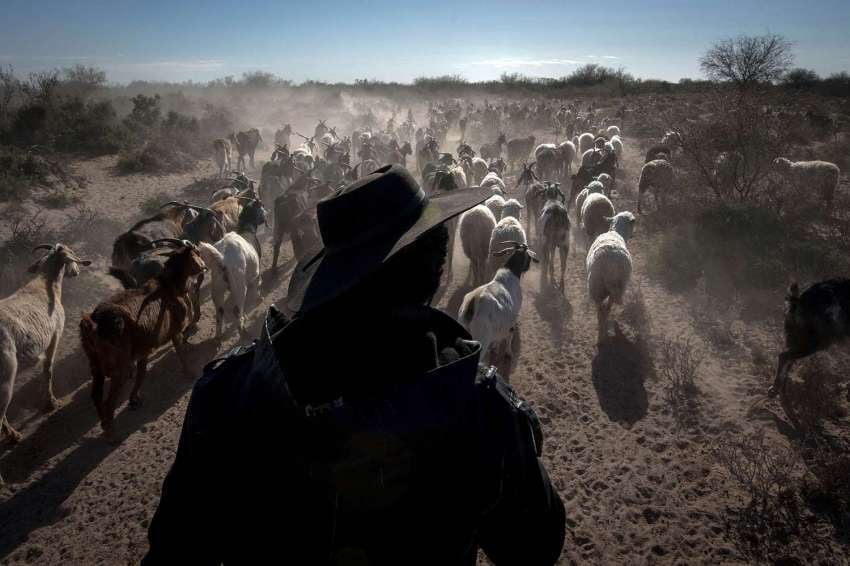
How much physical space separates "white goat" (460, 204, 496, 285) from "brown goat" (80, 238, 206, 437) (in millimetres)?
4945

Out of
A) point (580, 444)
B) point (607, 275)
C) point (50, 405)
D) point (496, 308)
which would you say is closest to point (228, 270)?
point (50, 405)

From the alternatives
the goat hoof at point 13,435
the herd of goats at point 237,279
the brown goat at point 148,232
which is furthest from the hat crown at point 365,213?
the brown goat at point 148,232

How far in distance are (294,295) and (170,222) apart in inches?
338

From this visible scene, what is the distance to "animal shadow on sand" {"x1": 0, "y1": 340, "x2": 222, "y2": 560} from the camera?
4375 millimetres

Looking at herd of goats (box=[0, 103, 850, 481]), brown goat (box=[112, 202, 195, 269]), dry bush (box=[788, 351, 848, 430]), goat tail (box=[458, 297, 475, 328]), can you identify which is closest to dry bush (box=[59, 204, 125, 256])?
herd of goats (box=[0, 103, 850, 481])

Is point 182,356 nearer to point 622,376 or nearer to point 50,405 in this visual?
point 50,405

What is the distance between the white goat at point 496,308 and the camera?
581cm

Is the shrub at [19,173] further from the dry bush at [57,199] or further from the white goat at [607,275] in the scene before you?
the white goat at [607,275]

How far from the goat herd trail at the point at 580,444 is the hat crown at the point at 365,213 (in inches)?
157

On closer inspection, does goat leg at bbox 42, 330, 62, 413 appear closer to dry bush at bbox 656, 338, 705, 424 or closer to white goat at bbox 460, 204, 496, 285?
white goat at bbox 460, 204, 496, 285

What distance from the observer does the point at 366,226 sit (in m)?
1.36

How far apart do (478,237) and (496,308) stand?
324 cm

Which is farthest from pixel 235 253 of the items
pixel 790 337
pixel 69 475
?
pixel 790 337

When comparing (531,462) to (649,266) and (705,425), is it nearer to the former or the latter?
(705,425)
